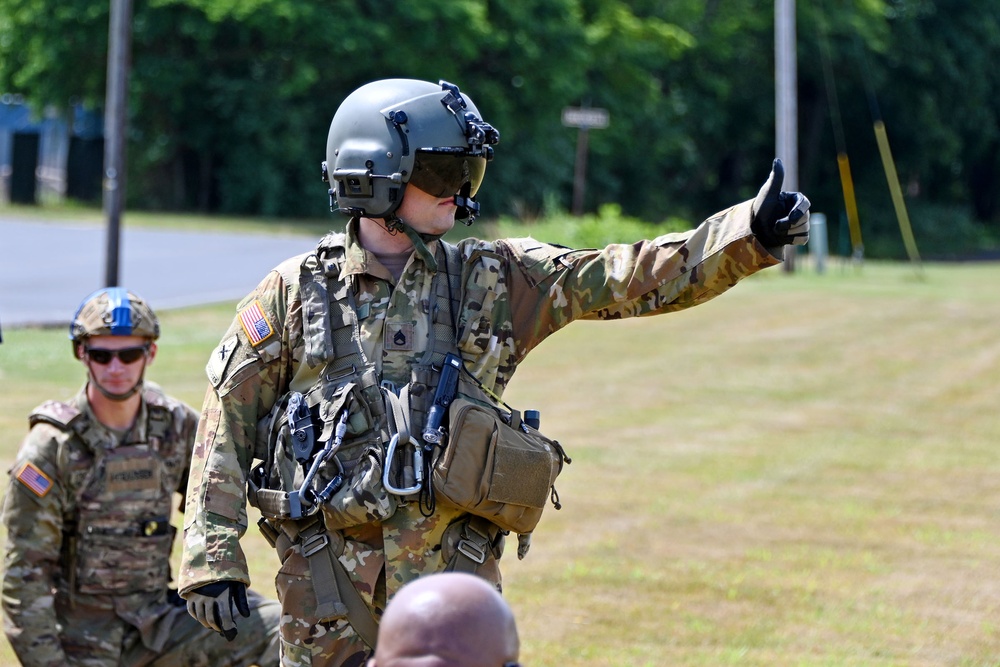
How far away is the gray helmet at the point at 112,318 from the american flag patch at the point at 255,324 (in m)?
1.68

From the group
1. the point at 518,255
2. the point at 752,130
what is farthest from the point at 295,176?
the point at 518,255

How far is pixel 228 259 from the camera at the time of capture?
23.7m

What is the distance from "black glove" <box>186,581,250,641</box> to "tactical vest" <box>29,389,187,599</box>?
1728 millimetres

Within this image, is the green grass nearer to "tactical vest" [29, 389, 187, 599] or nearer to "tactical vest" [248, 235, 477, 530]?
"tactical vest" [29, 389, 187, 599]

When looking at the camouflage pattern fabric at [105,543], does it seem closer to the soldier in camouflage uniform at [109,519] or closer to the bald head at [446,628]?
the soldier in camouflage uniform at [109,519]

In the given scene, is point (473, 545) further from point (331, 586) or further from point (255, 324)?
point (255, 324)

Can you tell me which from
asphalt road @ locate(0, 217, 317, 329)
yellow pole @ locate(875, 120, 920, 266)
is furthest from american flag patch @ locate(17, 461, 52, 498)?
yellow pole @ locate(875, 120, 920, 266)

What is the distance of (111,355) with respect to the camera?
6.17m

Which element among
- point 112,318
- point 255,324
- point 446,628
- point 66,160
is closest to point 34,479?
point 112,318

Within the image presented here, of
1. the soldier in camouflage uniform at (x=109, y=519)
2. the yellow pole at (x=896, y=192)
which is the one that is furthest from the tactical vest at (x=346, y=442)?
the yellow pole at (x=896, y=192)

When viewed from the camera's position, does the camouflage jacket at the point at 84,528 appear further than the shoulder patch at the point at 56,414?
No

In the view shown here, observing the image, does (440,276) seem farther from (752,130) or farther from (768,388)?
(752,130)

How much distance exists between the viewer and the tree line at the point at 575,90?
3469 cm

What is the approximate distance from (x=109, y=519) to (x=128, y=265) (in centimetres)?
1679
